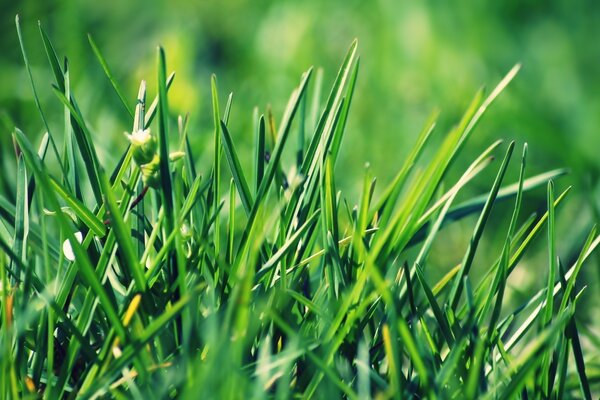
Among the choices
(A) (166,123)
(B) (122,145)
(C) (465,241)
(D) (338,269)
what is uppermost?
(A) (166,123)

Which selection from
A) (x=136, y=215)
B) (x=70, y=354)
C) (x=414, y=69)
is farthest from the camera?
(x=414, y=69)

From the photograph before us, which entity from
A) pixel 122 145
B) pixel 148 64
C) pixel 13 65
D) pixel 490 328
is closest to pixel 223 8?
pixel 148 64

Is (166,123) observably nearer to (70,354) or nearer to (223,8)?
(70,354)

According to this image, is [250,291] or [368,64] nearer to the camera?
[250,291]

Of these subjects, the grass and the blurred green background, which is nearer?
the grass
